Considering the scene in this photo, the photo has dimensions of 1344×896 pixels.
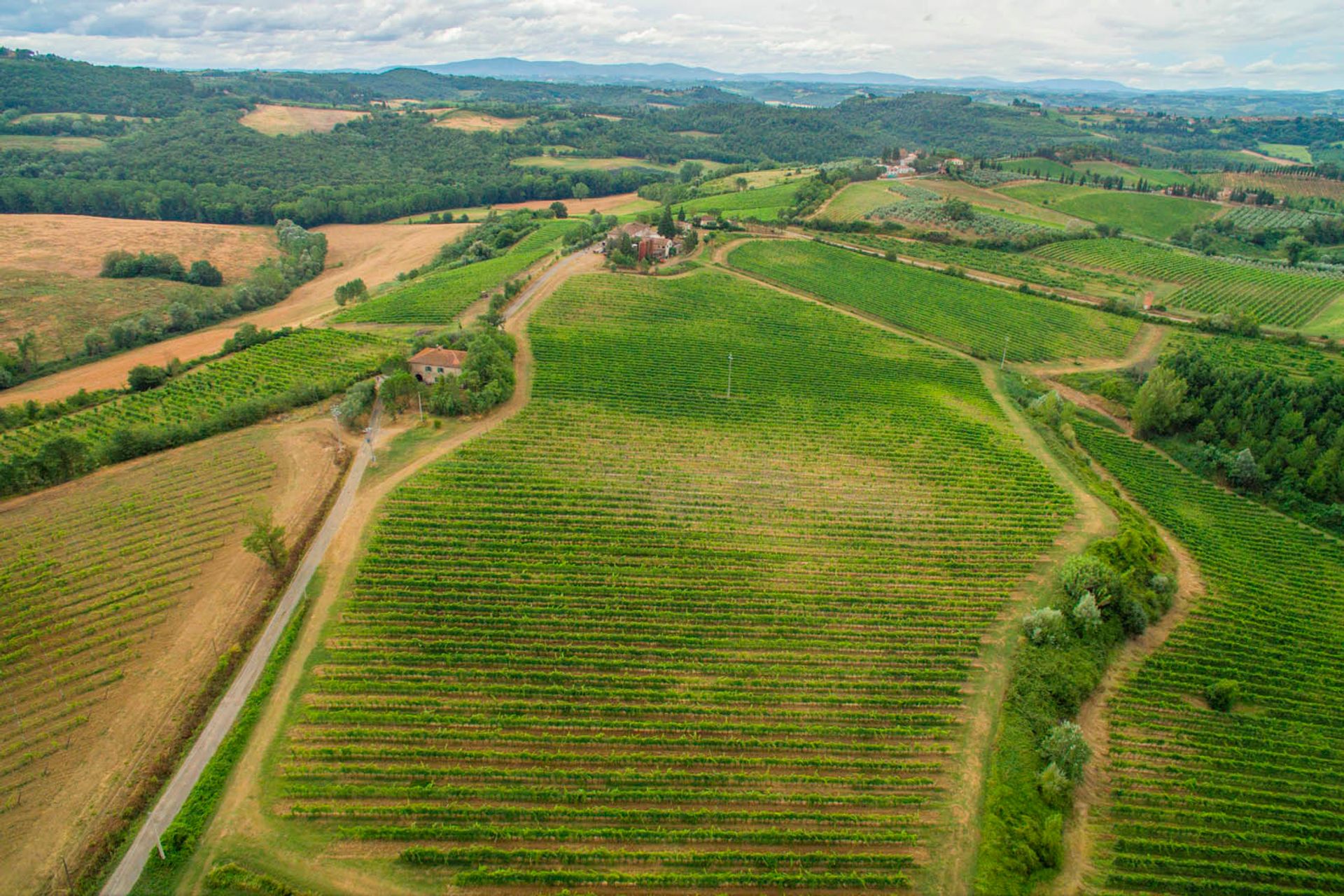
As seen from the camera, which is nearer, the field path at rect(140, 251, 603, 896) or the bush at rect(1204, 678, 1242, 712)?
the field path at rect(140, 251, 603, 896)

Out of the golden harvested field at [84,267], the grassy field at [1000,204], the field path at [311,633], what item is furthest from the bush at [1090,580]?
the grassy field at [1000,204]

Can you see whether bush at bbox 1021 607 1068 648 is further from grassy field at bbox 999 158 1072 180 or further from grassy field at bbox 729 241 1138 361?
grassy field at bbox 999 158 1072 180

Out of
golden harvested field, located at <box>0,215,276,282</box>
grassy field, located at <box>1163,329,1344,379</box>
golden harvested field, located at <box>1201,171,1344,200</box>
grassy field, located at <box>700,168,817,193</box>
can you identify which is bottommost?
grassy field, located at <box>1163,329,1344,379</box>

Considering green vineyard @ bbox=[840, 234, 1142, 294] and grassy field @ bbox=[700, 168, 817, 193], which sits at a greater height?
grassy field @ bbox=[700, 168, 817, 193]

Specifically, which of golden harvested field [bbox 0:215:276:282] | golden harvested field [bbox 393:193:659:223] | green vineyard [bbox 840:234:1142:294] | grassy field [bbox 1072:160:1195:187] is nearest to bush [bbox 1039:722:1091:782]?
green vineyard [bbox 840:234:1142:294]

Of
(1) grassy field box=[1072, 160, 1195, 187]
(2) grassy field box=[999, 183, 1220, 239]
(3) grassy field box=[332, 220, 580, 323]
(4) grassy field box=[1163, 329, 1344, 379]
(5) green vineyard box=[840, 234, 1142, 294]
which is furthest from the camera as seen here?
(1) grassy field box=[1072, 160, 1195, 187]

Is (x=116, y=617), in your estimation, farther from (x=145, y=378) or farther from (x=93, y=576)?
(x=145, y=378)

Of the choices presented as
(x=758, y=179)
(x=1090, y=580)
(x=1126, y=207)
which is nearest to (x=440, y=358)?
(x=1090, y=580)

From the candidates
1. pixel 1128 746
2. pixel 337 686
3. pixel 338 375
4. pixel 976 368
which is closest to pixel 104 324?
pixel 338 375
